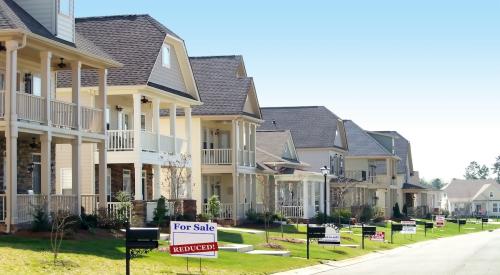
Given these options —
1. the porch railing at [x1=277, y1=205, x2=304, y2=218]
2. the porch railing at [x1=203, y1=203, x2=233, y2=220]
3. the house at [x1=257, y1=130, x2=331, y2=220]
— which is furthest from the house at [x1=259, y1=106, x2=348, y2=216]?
the porch railing at [x1=203, y1=203, x2=233, y2=220]

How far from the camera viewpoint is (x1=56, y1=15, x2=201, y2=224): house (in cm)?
4119

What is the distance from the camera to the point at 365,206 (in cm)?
7738

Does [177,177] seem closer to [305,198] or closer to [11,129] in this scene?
[11,129]

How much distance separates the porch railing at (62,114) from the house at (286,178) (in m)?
28.1

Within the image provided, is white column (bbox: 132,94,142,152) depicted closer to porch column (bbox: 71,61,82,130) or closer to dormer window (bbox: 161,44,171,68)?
dormer window (bbox: 161,44,171,68)

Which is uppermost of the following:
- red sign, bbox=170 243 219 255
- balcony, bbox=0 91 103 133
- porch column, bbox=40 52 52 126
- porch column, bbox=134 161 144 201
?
porch column, bbox=40 52 52 126

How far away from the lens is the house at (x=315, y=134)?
76188 millimetres

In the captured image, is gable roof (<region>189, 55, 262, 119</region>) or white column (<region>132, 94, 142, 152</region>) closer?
white column (<region>132, 94, 142, 152</region>)

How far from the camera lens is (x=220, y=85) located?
2180 inches

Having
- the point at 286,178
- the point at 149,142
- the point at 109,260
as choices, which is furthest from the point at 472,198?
the point at 109,260

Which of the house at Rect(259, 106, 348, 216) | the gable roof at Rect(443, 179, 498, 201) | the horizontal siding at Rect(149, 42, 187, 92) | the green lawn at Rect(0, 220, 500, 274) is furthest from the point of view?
the gable roof at Rect(443, 179, 498, 201)

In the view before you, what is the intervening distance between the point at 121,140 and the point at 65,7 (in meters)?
9.01

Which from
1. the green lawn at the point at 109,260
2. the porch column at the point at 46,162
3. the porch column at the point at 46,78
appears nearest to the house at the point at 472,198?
the green lawn at the point at 109,260

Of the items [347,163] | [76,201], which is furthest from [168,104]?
[347,163]
